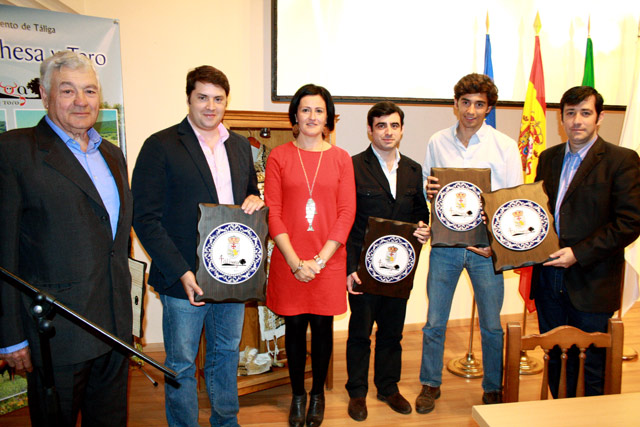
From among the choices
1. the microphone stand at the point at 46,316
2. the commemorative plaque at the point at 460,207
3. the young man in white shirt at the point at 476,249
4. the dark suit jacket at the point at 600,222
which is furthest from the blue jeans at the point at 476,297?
the microphone stand at the point at 46,316

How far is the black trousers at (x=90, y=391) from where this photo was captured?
156 centimetres

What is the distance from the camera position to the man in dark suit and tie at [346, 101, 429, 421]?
2.42m

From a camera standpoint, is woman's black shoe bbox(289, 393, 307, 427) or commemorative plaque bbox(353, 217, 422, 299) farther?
woman's black shoe bbox(289, 393, 307, 427)

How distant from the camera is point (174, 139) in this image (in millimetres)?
1979

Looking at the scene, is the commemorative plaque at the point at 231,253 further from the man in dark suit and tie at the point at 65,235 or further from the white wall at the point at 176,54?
the white wall at the point at 176,54

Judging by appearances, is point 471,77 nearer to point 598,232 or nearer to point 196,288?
point 598,232

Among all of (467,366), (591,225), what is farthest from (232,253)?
(467,366)

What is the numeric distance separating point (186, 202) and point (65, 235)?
0.54m

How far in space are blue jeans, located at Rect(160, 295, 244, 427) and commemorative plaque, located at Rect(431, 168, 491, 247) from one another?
1.13 m

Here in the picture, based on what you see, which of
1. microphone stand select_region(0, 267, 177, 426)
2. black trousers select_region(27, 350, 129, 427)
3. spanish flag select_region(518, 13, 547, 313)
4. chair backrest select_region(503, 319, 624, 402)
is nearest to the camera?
microphone stand select_region(0, 267, 177, 426)

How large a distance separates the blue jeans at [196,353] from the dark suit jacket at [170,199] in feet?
0.41

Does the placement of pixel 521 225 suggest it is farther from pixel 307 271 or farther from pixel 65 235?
pixel 65 235

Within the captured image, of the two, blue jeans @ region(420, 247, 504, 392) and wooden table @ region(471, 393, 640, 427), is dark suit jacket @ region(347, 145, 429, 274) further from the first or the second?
wooden table @ region(471, 393, 640, 427)

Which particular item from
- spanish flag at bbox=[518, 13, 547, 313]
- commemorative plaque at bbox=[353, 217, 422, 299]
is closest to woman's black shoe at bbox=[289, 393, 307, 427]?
commemorative plaque at bbox=[353, 217, 422, 299]
